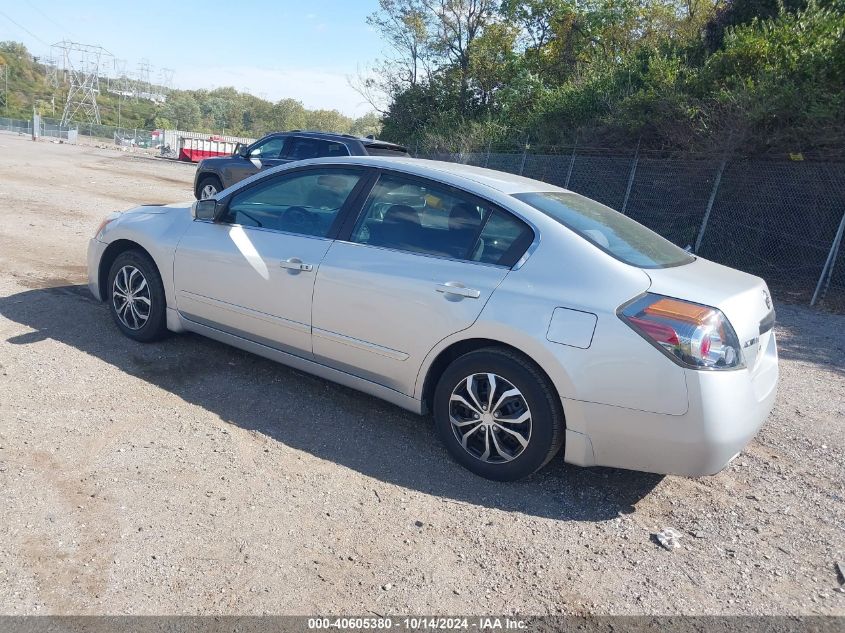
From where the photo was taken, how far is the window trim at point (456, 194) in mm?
3590

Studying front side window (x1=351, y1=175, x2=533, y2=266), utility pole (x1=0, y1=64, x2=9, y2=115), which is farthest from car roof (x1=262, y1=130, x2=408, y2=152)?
utility pole (x1=0, y1=64, x2=9, y2=115)

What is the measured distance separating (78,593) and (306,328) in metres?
2.01

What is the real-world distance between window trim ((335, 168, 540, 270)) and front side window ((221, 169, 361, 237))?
142 mm

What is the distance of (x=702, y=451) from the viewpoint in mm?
3141

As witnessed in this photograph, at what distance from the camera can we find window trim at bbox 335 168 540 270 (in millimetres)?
3590

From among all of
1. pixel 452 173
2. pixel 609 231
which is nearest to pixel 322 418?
pixel 452 173

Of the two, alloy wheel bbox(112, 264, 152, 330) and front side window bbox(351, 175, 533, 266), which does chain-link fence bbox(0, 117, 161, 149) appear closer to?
alloy wheel bbox(112, 264, 152, 330)

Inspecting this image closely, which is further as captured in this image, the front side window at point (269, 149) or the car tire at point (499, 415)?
the front side window at point (269, 149)

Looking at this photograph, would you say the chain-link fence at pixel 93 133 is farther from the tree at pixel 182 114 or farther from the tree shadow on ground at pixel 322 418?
the tree shadow on ground at pixel 322 418

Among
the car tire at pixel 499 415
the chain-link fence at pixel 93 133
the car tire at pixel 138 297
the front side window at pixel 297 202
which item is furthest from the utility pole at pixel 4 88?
the car tire at pixel 499 415

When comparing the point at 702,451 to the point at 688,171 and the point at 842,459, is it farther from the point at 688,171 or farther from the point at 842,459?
the point at 688,171

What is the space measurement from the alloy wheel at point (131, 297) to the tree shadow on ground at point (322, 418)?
0.60ft

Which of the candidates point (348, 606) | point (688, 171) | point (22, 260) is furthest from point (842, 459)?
point (688, 171)

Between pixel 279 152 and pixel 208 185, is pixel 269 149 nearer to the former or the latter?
pixel 279 152
